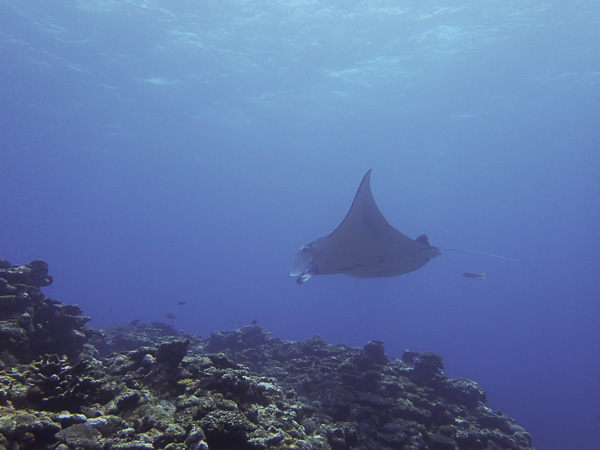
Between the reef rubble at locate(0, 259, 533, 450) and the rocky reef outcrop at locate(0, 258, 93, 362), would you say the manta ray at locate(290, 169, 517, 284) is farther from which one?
the rocky reef outcrop at locate(0, 258, 93, 362)

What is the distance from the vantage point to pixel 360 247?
10.5m

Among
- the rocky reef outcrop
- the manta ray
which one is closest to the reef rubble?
the rocky reef outcrop

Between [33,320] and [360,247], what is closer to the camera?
[33,320]

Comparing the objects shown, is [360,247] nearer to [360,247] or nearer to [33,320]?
[360,247]

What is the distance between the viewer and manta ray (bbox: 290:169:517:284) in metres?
10.1

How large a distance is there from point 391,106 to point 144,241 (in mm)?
116529

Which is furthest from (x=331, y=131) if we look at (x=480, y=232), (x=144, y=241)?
(x=144, y=241)

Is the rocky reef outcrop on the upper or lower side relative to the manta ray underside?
lower

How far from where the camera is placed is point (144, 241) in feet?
445

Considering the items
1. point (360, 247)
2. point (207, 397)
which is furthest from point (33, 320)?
point (360, 247)

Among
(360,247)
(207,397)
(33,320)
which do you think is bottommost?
(33,320)

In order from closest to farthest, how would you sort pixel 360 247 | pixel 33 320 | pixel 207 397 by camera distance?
1. pixel 207 397
2. pixel 33 320
3. pixel 360 247

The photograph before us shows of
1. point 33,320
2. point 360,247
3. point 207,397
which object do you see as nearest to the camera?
point 207,397

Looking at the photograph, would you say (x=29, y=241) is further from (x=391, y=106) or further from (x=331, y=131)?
(x=391, y=106)
